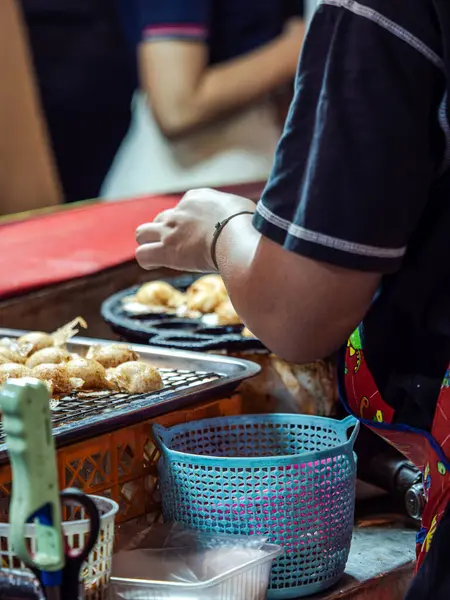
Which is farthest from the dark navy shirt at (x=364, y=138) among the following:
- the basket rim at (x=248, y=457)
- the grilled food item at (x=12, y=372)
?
the grilled food item at (x=12, y=372)

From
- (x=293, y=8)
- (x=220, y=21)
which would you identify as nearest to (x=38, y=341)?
(x=220, y=21)

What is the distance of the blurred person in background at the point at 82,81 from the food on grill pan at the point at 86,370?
2.98 m

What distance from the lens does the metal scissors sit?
3.76 ft

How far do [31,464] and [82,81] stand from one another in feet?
13.3

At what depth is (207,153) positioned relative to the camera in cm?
471

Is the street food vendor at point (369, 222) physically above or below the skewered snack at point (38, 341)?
above

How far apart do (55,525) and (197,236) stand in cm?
53

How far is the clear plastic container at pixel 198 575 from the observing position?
1484 mm

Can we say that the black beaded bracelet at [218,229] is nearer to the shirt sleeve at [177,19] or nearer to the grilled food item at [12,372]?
the grilled food item at [12,372]

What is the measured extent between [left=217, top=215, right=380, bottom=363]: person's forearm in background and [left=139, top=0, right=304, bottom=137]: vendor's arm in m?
3.22

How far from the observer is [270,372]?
7.54 ft

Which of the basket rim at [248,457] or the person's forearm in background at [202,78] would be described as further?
the person's forearm in background at [202,78]

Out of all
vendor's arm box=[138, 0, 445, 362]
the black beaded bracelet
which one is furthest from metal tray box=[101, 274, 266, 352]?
vendor's arm box=[138, 0, 445, 362]

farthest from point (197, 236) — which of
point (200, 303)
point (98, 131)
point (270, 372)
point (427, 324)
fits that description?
point (98, 131)
